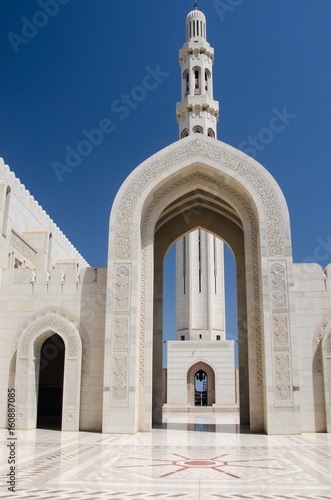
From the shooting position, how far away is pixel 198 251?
26.8 metres

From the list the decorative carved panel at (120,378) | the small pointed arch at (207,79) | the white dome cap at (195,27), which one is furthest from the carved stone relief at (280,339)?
the white dome cap at (195,27)

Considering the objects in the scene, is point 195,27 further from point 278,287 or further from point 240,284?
point 278,287

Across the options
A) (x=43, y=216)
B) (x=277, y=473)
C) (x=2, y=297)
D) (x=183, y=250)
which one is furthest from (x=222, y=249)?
(x=277, y=473)

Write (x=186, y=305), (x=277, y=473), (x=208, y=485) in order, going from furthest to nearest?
(x=186, y=305) < (x=277, y=473) < (x=208, y=485)

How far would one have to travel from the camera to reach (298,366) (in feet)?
40.7

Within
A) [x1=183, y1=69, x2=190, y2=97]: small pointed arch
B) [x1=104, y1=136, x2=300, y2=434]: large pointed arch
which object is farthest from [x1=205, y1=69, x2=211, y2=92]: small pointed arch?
[x1=104, y1=136, x2=300, y2=434]: large pointed arch

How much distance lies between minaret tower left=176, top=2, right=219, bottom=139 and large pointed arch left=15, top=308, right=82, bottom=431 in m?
13.8

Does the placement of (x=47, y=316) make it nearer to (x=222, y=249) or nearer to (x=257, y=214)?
(x=257, y=214)

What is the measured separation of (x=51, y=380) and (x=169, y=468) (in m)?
12.2

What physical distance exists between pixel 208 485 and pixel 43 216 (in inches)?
598

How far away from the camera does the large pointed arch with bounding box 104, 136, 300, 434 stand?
12203 millimetres

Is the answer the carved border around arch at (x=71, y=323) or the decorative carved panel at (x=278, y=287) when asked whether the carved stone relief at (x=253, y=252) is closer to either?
the decorative carved panel at (x=278, y=287)

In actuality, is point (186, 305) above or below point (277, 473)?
above

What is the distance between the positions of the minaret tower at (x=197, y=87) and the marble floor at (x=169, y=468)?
55.7ft
